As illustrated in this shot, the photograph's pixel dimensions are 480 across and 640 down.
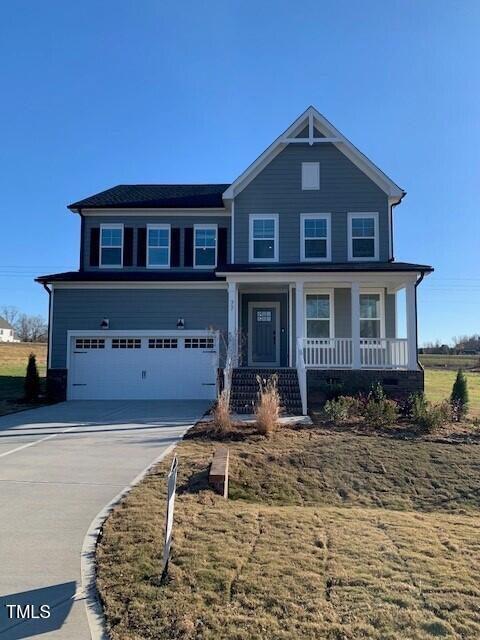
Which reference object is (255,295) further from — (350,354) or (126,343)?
(126,343)

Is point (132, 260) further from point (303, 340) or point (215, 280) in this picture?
point (303, 340)

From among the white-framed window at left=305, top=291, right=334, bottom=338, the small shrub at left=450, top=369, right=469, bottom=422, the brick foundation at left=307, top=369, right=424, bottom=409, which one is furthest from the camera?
the white-framed window at left=305, top=291, right=334, bottom=338

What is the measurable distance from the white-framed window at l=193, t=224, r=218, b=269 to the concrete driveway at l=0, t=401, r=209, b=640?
6.17 m

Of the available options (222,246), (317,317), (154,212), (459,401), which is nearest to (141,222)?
(154,212)

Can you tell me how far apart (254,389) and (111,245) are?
8.24 metres

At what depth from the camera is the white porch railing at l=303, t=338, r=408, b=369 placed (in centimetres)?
1451

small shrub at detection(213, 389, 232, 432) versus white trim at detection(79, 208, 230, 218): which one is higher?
white trim at detection(79, 208, 230, 218)

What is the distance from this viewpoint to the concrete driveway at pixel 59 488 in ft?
11.8

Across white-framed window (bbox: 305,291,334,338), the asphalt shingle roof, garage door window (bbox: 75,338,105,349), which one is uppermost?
the asphalt shingle roof

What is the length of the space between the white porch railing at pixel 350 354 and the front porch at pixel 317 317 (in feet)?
0.09

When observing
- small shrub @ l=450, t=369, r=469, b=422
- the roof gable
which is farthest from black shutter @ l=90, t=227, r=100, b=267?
small shrub @ l=450, t=369, r=469, b=422

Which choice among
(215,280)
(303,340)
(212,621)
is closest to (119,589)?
(212,621)

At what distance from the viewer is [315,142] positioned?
1706 cm

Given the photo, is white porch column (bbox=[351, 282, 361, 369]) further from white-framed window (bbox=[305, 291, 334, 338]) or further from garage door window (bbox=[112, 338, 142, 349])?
garage door window (bbox=[112, 338, 142, 349])
